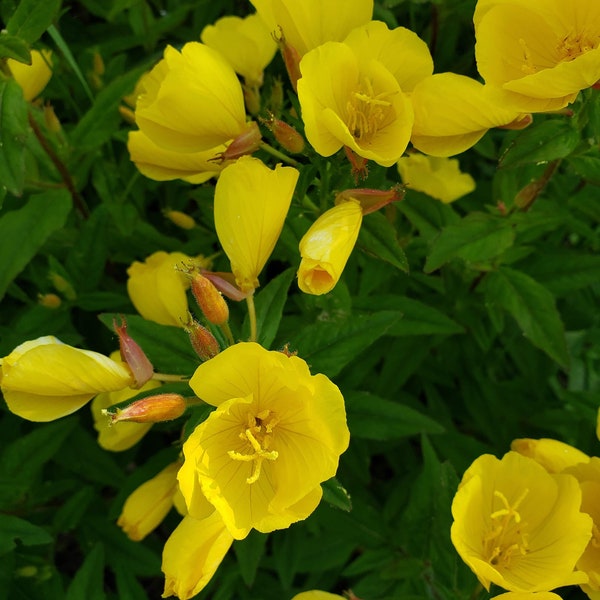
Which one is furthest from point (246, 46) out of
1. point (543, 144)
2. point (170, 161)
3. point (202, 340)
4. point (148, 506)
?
point (148, 506)

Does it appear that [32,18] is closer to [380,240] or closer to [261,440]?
[380,240]

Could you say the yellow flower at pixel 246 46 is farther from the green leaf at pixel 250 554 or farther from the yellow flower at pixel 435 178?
the green leaf at pixel 250 554

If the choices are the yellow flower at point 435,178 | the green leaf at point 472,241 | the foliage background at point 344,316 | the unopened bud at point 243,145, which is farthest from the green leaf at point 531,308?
the unopened bud at point 243,145

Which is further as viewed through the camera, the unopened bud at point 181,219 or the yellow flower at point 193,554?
the unopened bud at point 181,219

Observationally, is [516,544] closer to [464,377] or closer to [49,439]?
[464,377]

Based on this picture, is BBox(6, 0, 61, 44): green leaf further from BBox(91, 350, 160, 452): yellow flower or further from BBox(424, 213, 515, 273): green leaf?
BBox(424, 213, 515, 273): green leaf

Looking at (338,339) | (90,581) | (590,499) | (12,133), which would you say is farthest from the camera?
(90,581)
